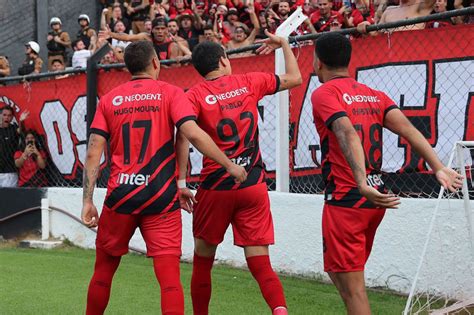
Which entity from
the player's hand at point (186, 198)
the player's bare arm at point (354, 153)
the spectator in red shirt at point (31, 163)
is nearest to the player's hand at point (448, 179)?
the player's bare arm at point (354, 153)

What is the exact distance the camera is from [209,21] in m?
14.1

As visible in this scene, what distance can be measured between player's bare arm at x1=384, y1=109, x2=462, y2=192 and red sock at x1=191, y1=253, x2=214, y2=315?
1.87m

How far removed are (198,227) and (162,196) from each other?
2.69 ft

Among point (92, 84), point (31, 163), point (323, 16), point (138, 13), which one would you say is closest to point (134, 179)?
point (92, 84)

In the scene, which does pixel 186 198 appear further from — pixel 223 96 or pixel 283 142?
pixel 283 142

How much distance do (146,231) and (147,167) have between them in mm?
433

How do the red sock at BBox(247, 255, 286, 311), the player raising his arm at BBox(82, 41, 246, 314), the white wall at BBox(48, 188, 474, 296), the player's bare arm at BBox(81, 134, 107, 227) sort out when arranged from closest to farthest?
the player raising his arm at BBox(82, 41, 246, 314), the player's bare arm at BBox(81, 134, 107, 227), the red sock at BBox(247, 255, 286, 311), the white wall at BBox(48, 188, 474, 296)

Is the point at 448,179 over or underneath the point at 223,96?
underneath

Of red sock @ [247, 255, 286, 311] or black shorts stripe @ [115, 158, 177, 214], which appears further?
red sock @ [247, 255, 286, 311]

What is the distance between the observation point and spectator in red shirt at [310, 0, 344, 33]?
11516mm

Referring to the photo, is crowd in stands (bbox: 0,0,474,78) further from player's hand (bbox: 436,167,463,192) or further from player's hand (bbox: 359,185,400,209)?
player's hand (bbox: 359,185,400,209)

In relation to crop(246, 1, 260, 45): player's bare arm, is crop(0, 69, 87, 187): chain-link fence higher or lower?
lower

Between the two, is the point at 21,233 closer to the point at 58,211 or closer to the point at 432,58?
the point at 58,211

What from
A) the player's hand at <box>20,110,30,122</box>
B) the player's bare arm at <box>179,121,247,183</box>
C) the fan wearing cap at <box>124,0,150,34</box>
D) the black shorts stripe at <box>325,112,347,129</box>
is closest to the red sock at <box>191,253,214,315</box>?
the player's bare arm at <box>179,121,247,183</box>
